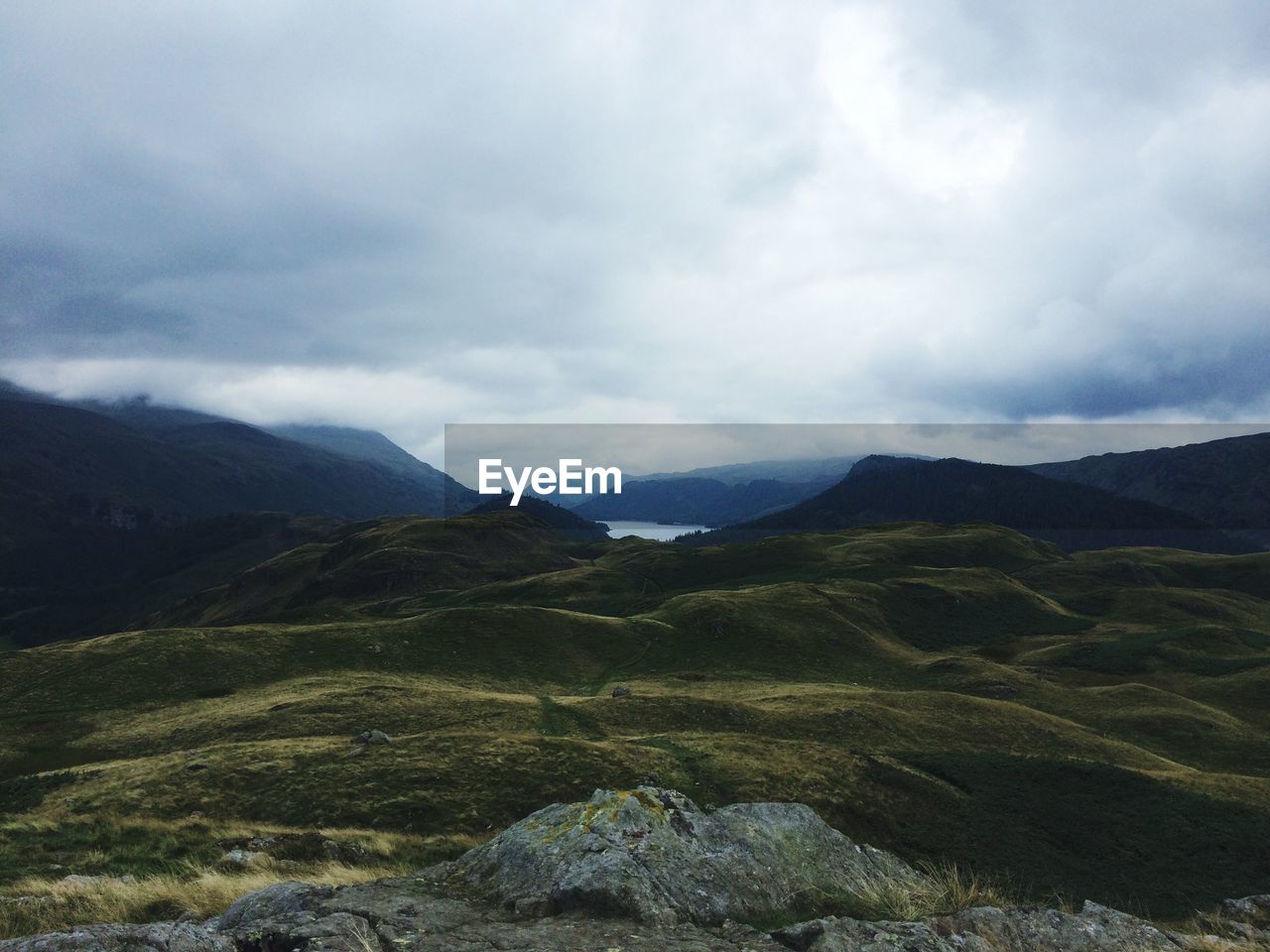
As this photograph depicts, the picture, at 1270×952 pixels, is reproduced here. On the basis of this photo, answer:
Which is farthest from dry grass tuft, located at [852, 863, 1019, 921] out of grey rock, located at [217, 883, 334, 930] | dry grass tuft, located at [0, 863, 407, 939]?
dry grass tuft, located at [0, 863, 407, 939]

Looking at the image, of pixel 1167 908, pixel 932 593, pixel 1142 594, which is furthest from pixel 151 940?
pixel 1142 594

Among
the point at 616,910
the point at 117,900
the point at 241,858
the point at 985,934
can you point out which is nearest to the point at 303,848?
the point at 241,858

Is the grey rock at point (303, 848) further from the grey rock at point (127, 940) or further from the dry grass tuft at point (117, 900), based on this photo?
the grey rock at point (127, 940)

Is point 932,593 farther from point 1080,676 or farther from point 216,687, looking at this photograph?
point 216,687

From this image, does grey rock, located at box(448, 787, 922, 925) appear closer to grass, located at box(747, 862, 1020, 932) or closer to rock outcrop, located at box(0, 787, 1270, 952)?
rock outcrop, located at box(0, 787, 1270, 952)

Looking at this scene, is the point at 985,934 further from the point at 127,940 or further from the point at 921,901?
the point at 127,940
